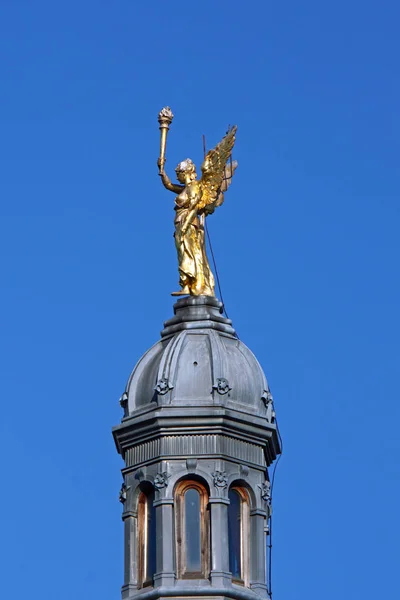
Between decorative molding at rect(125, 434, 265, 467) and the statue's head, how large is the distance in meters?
7.08

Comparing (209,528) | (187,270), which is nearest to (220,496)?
(209,528)

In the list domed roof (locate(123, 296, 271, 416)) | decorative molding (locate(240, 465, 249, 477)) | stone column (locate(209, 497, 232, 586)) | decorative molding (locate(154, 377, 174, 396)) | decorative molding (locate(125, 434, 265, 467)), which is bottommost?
stone column (locate(209, 497, 232, 586))

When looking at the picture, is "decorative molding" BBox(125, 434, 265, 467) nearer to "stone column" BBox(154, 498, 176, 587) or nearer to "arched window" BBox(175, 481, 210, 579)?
"arched window" BBox(175, 481, 210, 579)

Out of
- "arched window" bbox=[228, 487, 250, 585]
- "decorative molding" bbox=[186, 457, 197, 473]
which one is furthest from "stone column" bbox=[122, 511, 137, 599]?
"arched window" bbox=[228, 487, 250, 585]

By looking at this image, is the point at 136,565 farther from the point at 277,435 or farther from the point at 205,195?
the point at 205,195

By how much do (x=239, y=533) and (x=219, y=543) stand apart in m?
1.28

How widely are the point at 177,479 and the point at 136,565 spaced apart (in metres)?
2.21

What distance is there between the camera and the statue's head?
7056 cm

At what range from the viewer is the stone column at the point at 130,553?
6638 cm

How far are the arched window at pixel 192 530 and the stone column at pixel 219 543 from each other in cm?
19

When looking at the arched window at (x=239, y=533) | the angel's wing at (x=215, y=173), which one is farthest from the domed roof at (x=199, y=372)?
the angel's wing at (x=215, y=173)

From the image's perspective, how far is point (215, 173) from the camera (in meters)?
70.7

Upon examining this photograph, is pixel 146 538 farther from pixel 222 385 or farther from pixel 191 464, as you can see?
pixel 222 385

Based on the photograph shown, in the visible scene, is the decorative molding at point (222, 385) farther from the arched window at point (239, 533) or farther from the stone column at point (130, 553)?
the stone column at point (130, 553)
